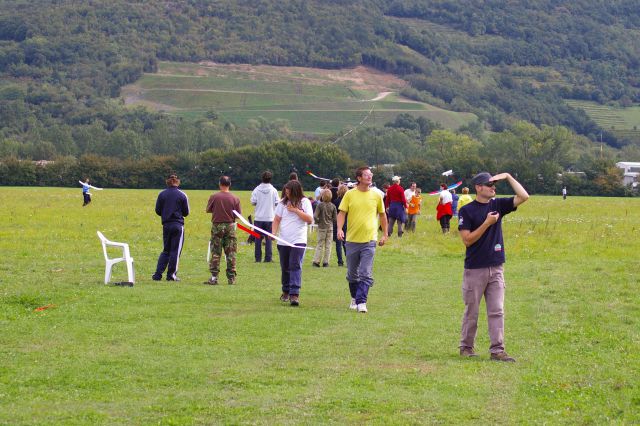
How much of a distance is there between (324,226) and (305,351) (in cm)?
1082

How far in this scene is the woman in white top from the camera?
15.2 meters

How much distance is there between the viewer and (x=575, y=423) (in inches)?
332

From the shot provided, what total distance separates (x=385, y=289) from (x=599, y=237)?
1688cm

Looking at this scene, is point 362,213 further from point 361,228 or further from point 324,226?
point 324,226

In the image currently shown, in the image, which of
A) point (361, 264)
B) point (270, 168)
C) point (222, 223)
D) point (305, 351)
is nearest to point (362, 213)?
point (361, 264)

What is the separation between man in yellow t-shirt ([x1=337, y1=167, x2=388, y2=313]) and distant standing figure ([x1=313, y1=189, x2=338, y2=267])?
691 cm

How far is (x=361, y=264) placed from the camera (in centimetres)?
1468

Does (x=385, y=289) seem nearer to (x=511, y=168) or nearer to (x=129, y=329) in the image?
(x=129, y=329)

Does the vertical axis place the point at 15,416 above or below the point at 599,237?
above

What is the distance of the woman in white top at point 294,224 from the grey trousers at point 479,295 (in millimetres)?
4257

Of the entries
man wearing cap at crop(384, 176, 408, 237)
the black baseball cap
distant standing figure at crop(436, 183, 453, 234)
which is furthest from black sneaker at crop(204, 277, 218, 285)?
distant standing figure at crop(436, 183, 453, 234)

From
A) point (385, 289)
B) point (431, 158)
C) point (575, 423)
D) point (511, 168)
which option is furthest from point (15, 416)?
point (431, 158)

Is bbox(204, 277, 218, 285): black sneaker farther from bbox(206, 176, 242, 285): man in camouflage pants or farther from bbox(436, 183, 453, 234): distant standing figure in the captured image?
bbox(436, 183, 453, 234): distant standing figure

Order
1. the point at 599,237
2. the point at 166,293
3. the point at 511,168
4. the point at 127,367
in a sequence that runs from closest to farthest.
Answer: the point at 127,367
the point at 166,293
the point at 599,237
the point at 511,168
